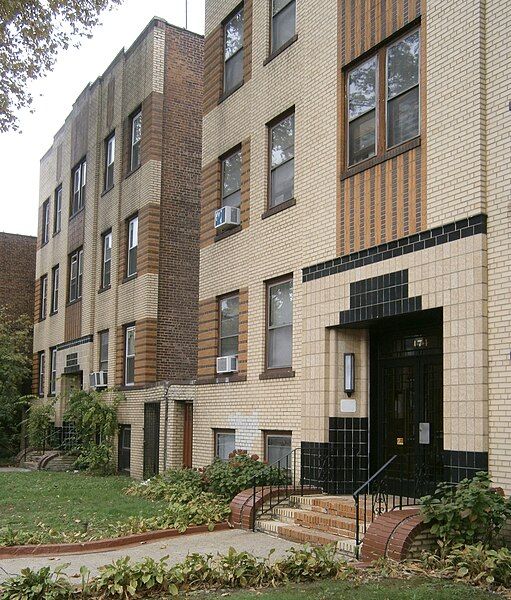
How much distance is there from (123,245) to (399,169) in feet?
43.8

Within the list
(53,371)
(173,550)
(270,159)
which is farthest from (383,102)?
(53,371)

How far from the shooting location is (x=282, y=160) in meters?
16.3

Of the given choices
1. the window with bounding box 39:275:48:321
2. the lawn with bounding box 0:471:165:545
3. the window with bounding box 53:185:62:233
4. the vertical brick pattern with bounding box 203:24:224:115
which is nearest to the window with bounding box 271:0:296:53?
the vertical brick pattern with bounding box 203:24:224:115

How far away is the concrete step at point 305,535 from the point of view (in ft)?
34.9

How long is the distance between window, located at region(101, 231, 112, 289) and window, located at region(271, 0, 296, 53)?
10402 mm

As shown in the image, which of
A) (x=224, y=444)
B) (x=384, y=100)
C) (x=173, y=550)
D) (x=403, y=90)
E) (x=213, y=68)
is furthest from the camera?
(x=213, y=68)

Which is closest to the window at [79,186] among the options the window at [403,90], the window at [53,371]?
the window at [53,371]

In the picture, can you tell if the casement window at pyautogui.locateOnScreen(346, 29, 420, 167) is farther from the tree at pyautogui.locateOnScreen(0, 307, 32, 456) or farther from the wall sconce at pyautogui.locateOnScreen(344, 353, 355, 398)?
the tree at pyautogui.locateOnScreen(0, 307, 32, 456)

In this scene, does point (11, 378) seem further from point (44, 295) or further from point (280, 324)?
point (280, 324)

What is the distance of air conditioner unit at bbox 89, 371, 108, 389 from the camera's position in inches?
957

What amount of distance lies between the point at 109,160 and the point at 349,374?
15.6m

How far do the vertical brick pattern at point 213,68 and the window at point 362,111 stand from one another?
6041 mm

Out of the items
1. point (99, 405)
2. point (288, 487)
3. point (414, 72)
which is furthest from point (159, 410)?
point (414, 72)

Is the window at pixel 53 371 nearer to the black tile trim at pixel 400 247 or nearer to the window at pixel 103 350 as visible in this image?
the window at pixel 103 350
